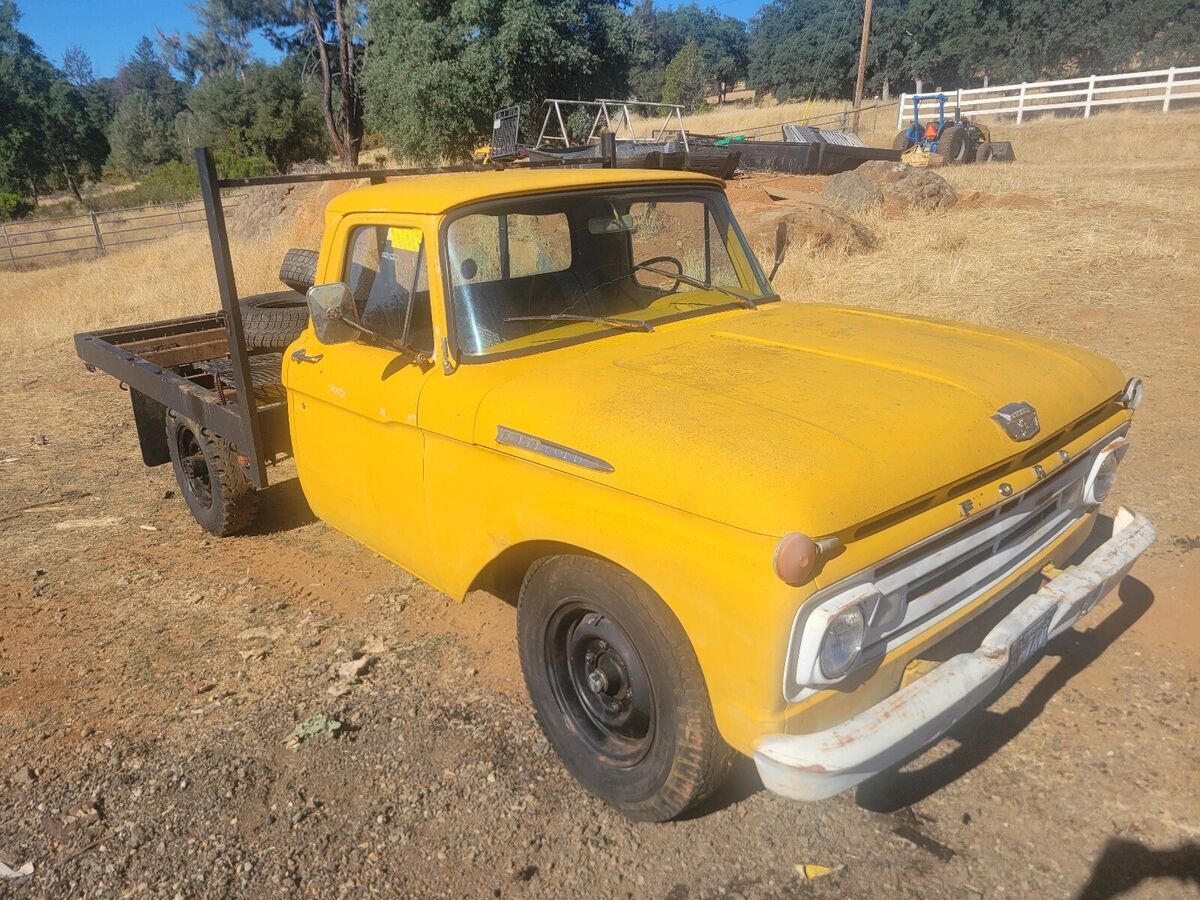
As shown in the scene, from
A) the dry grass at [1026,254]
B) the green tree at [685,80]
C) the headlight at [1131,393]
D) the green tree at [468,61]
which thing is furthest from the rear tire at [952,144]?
the green tree at [685,80]

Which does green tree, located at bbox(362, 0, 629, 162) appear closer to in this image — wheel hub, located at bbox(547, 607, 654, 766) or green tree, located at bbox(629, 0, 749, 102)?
wheel hub, located at bbox(547, 607, 654, 766)

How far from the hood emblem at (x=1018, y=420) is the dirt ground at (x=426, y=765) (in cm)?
120

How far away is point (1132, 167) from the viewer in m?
19.8

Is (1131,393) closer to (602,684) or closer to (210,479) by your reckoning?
(602,684)

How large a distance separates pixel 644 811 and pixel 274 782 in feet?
4.36

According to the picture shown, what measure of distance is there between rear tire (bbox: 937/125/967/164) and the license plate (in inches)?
883

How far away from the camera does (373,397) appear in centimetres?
327

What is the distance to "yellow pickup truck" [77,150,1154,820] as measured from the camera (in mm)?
2156

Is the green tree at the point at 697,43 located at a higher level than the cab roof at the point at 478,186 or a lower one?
higher

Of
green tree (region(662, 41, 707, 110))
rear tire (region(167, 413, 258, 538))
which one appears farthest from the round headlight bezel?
green tree (region(662, 41, 707, 110))

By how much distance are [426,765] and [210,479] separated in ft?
8.80

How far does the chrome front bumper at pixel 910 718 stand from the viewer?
83.0 inches

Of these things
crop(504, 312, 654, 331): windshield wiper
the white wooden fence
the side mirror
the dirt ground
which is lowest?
the dirt ground

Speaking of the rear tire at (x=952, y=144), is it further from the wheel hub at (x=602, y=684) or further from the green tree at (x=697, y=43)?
the green tree at (x=697, y=43)
